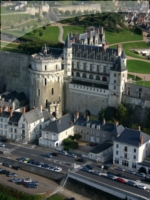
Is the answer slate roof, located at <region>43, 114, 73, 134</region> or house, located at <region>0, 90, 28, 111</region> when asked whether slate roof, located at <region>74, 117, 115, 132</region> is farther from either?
house, located at <region>0, 90, 28, 111</region>

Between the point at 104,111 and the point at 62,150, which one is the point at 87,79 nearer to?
the point at 104,111

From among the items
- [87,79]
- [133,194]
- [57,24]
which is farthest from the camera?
[57,24]

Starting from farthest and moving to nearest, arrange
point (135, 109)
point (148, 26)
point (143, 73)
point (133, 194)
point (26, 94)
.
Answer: point (148, 26), point (143, 73), point (26, 94), point (135, 109), point (133, 194)

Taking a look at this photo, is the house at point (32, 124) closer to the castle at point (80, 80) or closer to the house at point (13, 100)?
the castle at point (80, 80)

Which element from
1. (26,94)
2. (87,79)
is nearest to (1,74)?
(26,94)

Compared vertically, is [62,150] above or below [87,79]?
below

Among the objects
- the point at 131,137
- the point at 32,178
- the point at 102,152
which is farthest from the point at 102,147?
the point at 32,178

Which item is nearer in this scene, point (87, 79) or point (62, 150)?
point (62, 150)
